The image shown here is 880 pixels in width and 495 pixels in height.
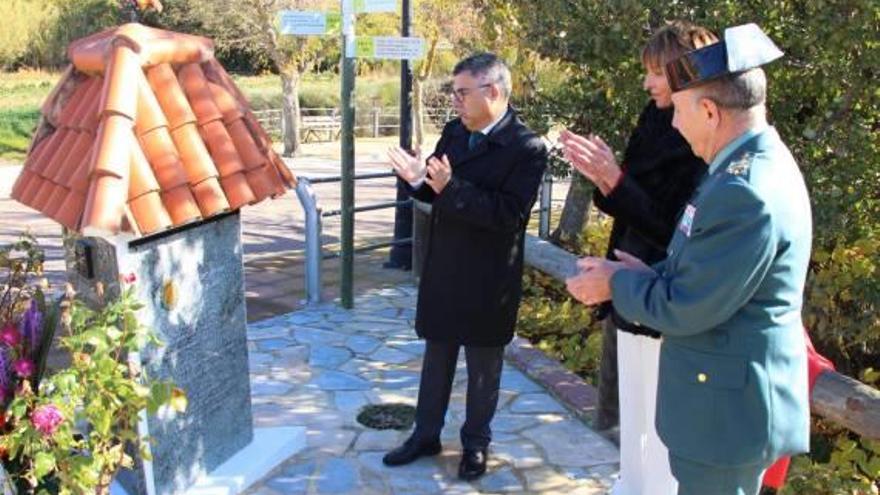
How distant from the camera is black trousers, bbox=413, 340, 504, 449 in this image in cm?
366

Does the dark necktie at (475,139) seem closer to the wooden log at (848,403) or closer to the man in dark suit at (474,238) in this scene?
the man in dark suit at (474,238)

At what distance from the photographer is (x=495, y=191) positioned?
133 inches

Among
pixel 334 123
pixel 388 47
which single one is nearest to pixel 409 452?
pixel 388 47

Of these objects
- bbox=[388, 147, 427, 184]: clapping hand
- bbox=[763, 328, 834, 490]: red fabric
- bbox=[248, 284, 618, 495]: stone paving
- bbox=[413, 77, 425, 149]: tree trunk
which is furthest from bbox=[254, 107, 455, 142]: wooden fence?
bbox=[763, 328, 834, 490]: red fabric

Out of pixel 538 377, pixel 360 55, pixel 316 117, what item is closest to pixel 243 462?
pixel 538 377

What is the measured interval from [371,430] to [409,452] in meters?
0.47

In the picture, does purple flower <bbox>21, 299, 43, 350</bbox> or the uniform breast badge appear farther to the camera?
purple flower <bbox>21, 299, 43, 350</bbox>

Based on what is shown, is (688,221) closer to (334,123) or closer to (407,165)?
(407,165)

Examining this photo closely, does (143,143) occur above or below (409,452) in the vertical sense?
above

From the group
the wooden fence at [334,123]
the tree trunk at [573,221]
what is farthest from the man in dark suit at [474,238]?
the wooden fence at [334,123]

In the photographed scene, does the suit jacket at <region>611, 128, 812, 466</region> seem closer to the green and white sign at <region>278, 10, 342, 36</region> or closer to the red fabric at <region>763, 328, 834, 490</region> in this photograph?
the red fabric at <region>763, 328, 834, 490</region>

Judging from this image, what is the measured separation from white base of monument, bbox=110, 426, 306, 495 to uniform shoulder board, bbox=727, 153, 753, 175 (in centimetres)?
239

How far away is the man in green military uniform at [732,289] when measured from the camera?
1989 millimetres

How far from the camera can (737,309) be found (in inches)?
81.1
